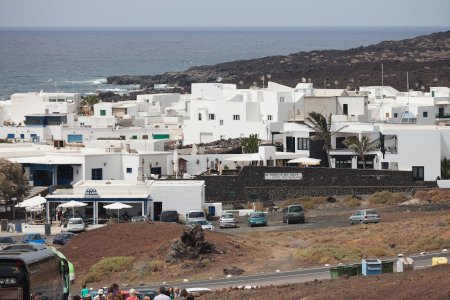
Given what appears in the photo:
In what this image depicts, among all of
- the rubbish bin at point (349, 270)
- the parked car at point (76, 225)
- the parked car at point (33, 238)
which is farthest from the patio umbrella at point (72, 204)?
the rubbish bin at point (349, 270)

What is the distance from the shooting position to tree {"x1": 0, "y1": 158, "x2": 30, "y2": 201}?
6306cm

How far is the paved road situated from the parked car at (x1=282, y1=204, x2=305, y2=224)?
16.4 meters

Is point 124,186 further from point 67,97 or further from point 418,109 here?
point 67,97

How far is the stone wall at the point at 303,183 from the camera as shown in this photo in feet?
217

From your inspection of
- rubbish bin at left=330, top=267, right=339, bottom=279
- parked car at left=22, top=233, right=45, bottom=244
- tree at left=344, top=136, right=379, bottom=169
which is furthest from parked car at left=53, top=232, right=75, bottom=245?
tree at left=344, top=136, right=379, bottom=169

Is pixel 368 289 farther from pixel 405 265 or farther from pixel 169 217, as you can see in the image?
pixel 169 217

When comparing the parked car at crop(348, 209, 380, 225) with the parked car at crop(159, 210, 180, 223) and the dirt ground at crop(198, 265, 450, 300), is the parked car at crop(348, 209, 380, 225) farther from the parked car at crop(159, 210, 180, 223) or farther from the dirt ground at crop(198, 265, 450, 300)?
the dirt ground at crop(198, 265, 450, 300)

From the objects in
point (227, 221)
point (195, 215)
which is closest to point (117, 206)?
point (195, 215)

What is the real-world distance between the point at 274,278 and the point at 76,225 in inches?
776

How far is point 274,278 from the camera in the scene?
3928cm

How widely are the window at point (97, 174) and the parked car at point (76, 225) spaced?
35.2ft

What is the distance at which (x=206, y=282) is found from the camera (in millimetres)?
39688

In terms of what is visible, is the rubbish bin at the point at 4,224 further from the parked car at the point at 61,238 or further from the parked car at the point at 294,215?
the parked car at the point at 294,215

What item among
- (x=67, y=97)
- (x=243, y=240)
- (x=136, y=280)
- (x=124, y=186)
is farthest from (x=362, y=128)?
(x=67, y=97)
